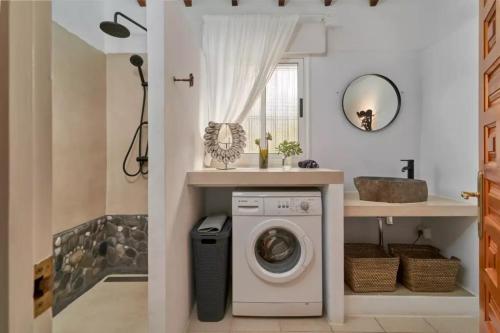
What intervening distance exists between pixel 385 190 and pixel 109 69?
8.77 ft

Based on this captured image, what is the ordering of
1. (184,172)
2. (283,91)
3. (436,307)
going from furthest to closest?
1. (283,91)
2. (436,307)
3. (184,172)

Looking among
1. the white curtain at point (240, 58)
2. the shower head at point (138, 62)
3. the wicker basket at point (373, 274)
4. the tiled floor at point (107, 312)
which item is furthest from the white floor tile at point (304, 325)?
the shower head at point (138, 62)

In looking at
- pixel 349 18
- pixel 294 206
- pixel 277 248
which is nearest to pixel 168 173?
pixel 294 206

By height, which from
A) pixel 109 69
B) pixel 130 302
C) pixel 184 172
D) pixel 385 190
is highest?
pixel 109 69

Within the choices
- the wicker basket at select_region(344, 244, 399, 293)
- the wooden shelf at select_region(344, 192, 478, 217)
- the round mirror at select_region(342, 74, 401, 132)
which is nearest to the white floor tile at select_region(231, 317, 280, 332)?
the wicker basket at select_region(344, 244, 399, 293)

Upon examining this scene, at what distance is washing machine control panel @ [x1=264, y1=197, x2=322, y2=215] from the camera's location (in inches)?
78.8

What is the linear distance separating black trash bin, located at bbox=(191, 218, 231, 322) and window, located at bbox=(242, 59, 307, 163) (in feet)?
3.43

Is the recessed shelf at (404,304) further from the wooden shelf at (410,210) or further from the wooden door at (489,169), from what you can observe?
the wooden door at (489,169)

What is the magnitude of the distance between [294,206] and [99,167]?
6.00 ft

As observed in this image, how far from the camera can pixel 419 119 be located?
2.74 metres

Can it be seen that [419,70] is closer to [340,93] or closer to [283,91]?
[340,93]

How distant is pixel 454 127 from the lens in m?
2.29

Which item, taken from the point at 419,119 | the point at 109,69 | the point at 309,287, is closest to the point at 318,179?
the point at 309,287

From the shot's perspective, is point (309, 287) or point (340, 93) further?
point (340, 93)
